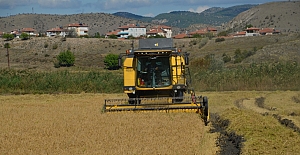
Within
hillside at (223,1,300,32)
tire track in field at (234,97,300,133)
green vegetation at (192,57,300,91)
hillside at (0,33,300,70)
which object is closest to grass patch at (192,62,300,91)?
green vegetation at (192,57,300,91)

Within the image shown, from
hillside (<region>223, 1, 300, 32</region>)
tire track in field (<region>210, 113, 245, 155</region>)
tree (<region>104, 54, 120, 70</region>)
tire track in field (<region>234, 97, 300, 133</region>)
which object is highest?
hillside (<region>223, 1, 300, 32</region>)

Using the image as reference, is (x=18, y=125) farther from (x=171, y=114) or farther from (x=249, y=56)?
(x=249, y=56)

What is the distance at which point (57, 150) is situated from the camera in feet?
32.8

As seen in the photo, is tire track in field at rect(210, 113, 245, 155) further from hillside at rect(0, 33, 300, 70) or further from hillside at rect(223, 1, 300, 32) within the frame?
hillside at rect(223, 1, 300, 32)

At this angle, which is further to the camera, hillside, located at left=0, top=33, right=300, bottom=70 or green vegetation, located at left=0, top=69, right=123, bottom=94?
hillside, located at left=0, top=33, right=300, bottom=70

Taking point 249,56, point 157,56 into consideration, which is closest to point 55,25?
point 249,56

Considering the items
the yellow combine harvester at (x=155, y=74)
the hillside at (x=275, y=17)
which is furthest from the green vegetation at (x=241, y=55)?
the hillside at (x=275, y=17)

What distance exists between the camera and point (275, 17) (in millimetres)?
128500

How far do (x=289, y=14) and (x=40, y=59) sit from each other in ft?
252

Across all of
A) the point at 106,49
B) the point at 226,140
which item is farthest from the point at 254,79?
the point at 106,49

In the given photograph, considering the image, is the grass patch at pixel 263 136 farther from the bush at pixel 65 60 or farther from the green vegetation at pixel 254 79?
the bush at pixel 65 60

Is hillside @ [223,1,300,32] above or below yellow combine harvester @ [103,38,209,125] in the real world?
above

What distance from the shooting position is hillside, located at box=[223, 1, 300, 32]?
117 m

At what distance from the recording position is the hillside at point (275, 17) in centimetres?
→ 11656
